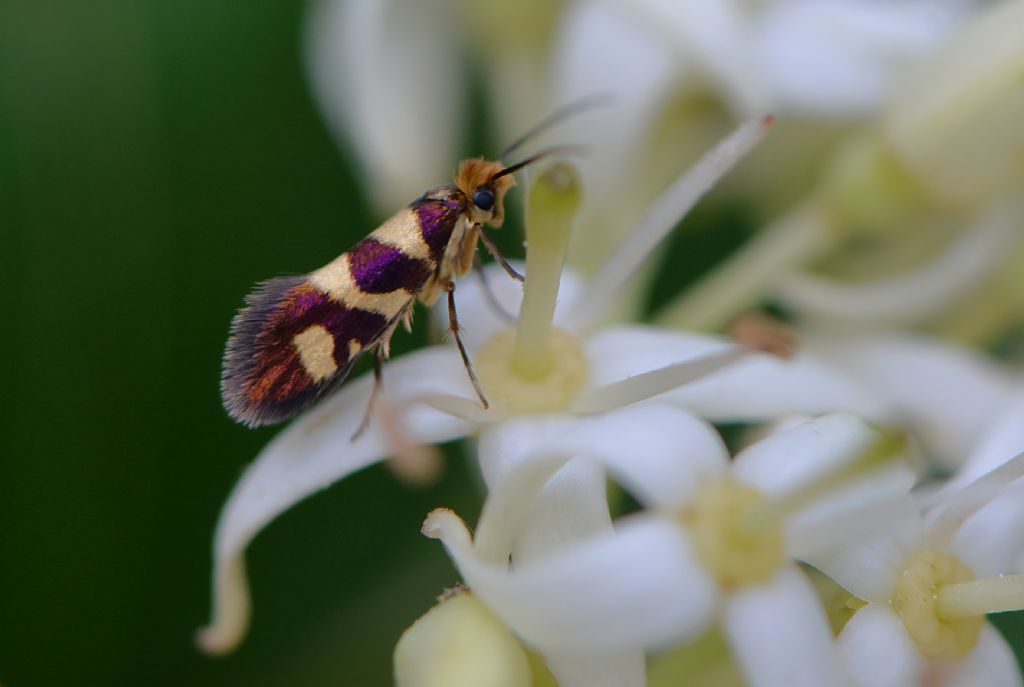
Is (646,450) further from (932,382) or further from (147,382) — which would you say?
(147,382)

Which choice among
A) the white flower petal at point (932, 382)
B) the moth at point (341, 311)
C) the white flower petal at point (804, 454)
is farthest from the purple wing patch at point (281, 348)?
the white flower petal at point (932, 382)

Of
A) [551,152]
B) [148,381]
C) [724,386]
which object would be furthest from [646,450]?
[148,381]

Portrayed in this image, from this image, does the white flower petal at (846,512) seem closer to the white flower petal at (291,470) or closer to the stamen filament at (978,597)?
the stamen filament at (978,597)

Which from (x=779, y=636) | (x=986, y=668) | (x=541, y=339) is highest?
(x=541, y=339)

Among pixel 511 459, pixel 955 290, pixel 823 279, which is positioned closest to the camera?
pixel 511 459

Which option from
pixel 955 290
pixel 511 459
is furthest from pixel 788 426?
pixel 955 290

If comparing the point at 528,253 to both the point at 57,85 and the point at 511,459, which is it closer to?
the point at 511,459
